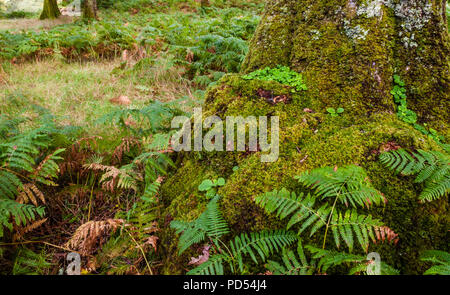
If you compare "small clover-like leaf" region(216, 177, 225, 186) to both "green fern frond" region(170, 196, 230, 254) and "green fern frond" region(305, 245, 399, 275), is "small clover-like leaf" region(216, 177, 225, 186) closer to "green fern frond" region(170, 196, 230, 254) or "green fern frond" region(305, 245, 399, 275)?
"green fern frond" region(170, 196, 230, 254)

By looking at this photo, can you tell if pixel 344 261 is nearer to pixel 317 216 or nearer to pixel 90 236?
pixel 317 216

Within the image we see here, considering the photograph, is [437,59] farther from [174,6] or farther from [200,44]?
[174,6]

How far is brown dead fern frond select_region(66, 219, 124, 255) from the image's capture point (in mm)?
1865

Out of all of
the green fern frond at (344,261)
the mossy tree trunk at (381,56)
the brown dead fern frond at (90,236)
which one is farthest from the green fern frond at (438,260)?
the brown dead fern frond at (90,236)

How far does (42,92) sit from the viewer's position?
176 inches

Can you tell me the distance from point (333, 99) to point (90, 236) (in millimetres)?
2369

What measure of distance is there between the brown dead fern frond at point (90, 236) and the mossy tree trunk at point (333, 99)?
47 centimetres

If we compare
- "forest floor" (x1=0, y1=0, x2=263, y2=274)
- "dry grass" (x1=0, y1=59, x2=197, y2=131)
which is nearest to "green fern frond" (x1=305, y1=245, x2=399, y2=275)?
"forest floor" (x1=0, y1=0, x2=263, y2=274)

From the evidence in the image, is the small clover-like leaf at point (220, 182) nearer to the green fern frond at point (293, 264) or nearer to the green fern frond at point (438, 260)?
the green fern frond at point (293, 264)

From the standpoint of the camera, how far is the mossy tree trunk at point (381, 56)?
2141 mm

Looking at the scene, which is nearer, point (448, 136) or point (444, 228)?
point (444, 228)
